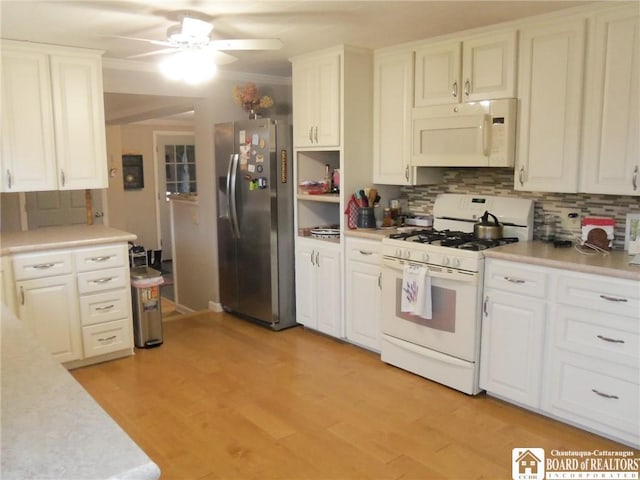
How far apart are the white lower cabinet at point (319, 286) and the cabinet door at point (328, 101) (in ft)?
2.66

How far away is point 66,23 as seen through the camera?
313 cm

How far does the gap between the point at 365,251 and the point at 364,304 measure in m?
0.39

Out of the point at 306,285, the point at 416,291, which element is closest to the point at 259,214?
the point at 306,285

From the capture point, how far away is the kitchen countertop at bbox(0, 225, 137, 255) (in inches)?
Answer: 136

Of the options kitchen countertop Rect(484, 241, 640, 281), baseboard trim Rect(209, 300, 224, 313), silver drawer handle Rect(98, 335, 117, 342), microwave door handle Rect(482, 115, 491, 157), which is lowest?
baseboard trim Rect(209, 300, 224, 313)

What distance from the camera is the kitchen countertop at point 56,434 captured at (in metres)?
0.99

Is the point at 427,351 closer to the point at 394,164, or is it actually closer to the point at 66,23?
the point at 394,164

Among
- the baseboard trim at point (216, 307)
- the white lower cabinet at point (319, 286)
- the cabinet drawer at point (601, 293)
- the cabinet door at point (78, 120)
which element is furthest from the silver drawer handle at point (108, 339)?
the cabinet drawer at point (601, 293)

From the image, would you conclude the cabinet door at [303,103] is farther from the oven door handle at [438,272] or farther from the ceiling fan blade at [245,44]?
the ceiling fan blade at [245,44]

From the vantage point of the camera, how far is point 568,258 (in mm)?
2887

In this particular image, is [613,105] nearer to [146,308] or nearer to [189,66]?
[189,66]

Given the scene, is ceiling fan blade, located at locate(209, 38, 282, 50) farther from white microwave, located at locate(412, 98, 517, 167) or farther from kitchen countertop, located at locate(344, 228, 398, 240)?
kitchen countertop, located at locate(344, 228, 398, 240)

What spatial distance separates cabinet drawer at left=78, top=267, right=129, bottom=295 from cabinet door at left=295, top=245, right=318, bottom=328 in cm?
135

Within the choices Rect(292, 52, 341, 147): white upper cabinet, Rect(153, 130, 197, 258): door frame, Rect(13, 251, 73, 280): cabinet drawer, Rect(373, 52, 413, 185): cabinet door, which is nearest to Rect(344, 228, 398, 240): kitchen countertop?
Rect(373, 52, 413, 185): cabinet door
